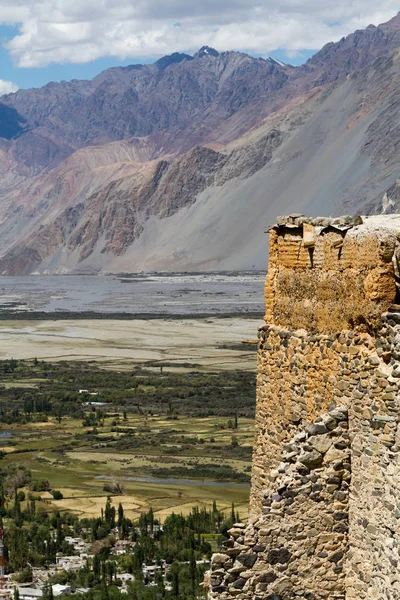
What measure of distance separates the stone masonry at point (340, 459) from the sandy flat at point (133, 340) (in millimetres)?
81565

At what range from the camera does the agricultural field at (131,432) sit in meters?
43.0

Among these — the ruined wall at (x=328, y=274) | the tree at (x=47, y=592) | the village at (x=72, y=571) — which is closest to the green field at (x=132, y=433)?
the village at (x=72, y=571)

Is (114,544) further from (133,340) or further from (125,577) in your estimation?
(133,340)

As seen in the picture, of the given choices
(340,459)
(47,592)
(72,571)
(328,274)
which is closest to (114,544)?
(72,571)

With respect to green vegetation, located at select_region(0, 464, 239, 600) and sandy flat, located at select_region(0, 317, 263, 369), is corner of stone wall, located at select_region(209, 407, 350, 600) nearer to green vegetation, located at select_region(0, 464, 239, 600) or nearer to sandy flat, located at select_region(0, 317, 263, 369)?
green vegetation, located at select_region(0, 464, 239, 600)

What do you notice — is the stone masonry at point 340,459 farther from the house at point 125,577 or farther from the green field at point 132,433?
the green field at point 132,433

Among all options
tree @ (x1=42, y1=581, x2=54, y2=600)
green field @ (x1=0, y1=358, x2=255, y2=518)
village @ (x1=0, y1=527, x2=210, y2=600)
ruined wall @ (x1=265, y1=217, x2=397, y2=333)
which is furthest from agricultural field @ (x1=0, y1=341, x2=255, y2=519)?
ruined wall @ (x1=265, y1=217, x2=397, y2=333)

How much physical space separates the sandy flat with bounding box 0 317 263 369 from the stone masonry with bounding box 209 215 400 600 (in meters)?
81.6

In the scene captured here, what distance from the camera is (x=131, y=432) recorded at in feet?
194

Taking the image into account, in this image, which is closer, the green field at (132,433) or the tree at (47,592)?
the tree at (47,592)

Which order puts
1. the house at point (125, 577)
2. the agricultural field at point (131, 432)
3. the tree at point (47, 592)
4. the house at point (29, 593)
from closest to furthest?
the tree at point (47, 592), the house at point (29, 593), the house at point (125, 577), the agricultural field at point (131, 432)

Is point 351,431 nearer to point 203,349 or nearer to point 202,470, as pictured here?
point 202,470

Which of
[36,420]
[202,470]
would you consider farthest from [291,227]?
[36,420]

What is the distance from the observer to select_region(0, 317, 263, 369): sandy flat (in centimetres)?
9588
